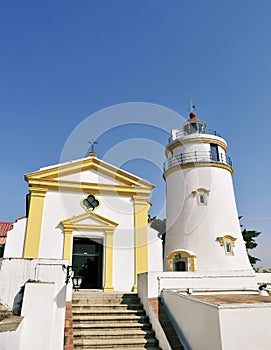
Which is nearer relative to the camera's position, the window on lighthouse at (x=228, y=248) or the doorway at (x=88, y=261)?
the doorway at (x=88, y=261)

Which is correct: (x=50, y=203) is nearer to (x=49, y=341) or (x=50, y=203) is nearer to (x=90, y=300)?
(x=90, y=300)

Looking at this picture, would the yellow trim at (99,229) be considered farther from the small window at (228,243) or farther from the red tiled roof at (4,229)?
the red tiled roof at (4,229)

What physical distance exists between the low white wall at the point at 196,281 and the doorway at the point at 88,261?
3.71m

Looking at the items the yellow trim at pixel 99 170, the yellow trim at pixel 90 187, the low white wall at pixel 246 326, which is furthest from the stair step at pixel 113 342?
the yellow trim at pixel 99 170

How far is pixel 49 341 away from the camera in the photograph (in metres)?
6.54

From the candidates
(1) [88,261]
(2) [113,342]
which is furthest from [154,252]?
(2) [113,342]

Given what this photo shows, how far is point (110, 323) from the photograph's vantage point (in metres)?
7.72

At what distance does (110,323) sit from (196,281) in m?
3.39

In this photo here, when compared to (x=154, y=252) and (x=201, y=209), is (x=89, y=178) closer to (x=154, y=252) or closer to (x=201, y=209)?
(x=154, y=252)

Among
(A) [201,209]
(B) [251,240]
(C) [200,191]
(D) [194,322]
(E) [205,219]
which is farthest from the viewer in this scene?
(B) [251,240]

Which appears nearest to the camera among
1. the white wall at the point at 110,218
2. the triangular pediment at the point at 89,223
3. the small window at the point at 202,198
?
the white wall at the point at 110,218

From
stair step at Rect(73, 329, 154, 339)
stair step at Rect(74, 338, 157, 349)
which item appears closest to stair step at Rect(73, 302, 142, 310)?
stair step at Rect(73, 329, 154, 339)

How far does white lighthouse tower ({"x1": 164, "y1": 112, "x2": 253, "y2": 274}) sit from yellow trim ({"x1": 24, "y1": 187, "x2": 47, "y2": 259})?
816 cm

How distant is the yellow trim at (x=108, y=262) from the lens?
11891 millimetres
